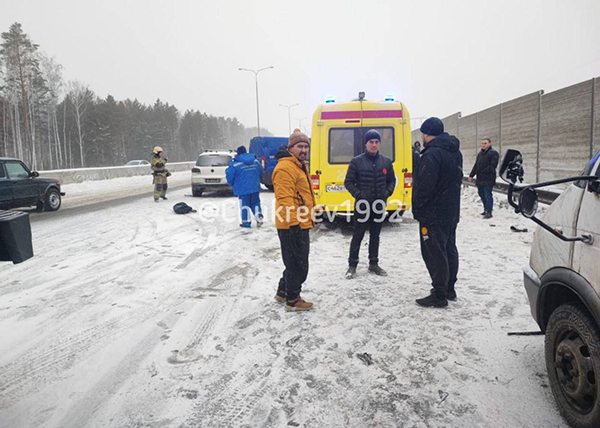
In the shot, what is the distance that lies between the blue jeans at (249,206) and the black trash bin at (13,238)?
6761 mm

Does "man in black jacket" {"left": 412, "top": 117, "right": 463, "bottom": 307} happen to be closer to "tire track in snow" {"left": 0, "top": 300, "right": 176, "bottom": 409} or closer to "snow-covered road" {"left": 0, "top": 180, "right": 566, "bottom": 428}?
"snow-covered road" {"left": 0, "top": 180, "right": 566, "bottom": 428}

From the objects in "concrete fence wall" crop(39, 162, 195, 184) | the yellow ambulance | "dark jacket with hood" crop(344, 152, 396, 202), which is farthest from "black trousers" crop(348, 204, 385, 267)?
"concrete fence wall" crop(39, 162, 195, 184)

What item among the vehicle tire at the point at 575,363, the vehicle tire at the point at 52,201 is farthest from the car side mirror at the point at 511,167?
the vehicle tire at the point at 52,201

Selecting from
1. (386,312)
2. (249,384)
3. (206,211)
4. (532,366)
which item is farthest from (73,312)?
(206,211)

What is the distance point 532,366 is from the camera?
3.07 metres

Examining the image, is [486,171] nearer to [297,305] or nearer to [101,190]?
[297,305]

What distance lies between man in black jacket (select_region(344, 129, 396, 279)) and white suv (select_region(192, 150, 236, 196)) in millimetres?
10237

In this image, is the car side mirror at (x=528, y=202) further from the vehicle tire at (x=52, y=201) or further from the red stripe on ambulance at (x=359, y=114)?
the vehicle tire at (x=52, y=201)

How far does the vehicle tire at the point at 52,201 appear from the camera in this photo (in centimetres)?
1245

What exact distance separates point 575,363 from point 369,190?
3.64m

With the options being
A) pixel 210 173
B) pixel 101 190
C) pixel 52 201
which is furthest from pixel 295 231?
pixel 101 190

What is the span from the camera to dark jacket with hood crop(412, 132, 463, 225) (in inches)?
166

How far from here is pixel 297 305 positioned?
14.3 feet

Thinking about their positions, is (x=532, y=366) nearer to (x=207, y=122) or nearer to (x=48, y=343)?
(x=48, y=343)
